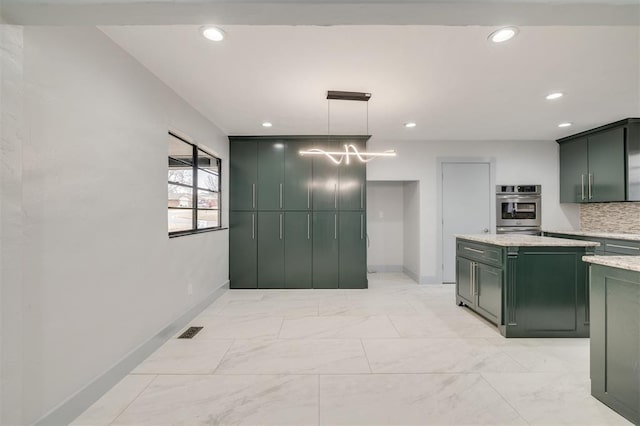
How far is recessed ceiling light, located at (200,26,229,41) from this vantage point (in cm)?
195

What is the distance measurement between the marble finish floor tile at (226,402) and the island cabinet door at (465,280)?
2.39 metres

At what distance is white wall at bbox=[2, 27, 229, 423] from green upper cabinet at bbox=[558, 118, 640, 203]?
5900 mm

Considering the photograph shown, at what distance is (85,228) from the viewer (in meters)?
1.88

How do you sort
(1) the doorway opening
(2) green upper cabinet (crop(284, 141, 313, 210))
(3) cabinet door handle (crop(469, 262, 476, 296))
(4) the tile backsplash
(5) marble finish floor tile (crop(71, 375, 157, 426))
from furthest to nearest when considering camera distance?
(1) the doorway opening → (2) green upper cabinet (crop(284, 141, 313, 210)) → (4) the tile backsplash → (3) cabinet door handle (crop(469, 262, 476, 296)) → (5) marble finish floor tile (crop(71, 375, 157, 426))

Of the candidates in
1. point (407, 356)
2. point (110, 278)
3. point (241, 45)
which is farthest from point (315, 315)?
point (241, 45)

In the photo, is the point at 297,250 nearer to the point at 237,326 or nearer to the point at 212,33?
the point at 237,326

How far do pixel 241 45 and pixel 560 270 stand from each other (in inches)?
140

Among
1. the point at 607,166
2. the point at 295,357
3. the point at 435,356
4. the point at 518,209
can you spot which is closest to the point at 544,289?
the point at 435,356

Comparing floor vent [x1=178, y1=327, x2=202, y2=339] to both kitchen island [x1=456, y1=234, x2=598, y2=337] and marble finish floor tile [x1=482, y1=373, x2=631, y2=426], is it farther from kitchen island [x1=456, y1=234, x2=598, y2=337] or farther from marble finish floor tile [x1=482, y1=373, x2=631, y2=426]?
kitchen island [x1=456, y1=234, x2=598, y2=337]

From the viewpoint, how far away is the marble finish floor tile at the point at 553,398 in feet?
5.84

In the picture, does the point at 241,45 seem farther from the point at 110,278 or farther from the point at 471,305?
the point at 471,305

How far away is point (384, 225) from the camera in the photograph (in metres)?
6.14

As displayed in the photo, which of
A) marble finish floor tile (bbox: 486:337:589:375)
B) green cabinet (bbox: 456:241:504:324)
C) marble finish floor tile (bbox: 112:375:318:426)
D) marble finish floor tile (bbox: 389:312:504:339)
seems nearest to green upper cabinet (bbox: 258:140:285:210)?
marble finish floor tile (bbox: 389:312:504:339)

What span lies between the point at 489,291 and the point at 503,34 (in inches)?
98.4
